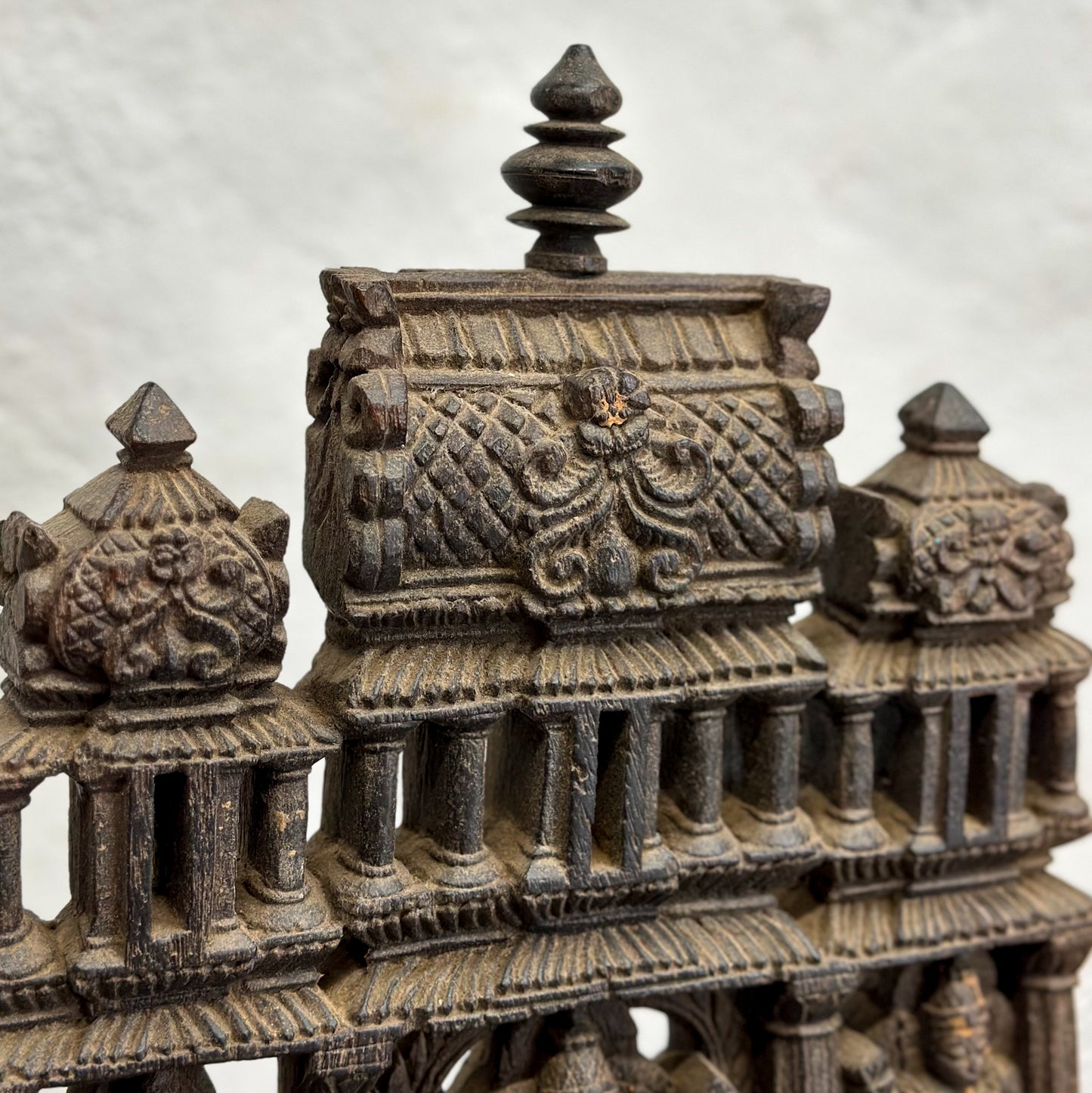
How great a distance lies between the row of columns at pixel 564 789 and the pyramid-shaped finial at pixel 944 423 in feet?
1.39

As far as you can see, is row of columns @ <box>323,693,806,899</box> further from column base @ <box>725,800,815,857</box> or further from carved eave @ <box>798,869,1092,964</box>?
carved eave @ <box>798,869,1092,964</box>

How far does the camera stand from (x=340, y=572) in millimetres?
2107

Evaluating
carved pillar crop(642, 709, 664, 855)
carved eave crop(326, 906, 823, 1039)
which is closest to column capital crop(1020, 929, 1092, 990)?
carved eave crop(326, 906, 823, 1039)

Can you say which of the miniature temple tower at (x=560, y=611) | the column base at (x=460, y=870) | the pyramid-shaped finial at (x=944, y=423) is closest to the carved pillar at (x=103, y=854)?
the miniature temple tower at (x=560, y=611)

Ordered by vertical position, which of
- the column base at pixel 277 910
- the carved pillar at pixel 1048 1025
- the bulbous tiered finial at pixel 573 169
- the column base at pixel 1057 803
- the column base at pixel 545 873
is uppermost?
the bulbous tiered finial at pixel 573 169

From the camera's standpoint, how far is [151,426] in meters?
2.01

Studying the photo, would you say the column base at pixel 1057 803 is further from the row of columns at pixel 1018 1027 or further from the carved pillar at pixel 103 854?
the carved pillar at pixel 103 854

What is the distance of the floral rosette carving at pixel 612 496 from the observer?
2.17m

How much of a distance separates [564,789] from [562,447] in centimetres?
41

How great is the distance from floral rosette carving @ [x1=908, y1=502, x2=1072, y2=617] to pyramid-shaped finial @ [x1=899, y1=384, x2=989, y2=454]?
3.7 inches

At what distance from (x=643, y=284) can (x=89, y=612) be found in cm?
79

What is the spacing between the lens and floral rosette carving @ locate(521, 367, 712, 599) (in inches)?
85.3

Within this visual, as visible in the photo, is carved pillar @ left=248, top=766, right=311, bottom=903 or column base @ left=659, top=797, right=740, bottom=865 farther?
column base @ left=659, top=797, right=740, bottom=865

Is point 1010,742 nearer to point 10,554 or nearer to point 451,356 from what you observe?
point 451,356
